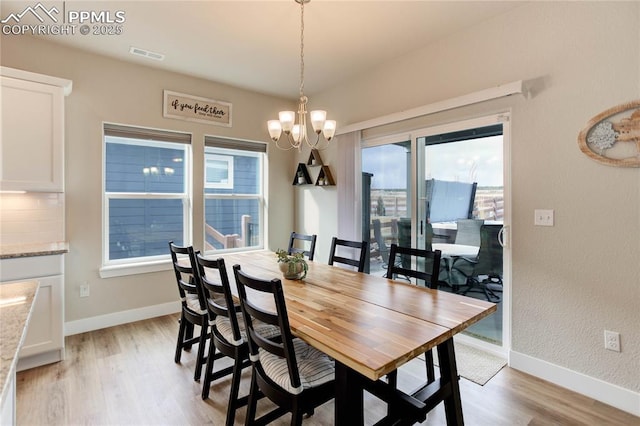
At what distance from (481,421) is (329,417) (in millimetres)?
924

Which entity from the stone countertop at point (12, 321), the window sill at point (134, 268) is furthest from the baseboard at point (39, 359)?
the stone countertop at point (12, 321)

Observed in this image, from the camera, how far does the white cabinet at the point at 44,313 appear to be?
2.46 meters

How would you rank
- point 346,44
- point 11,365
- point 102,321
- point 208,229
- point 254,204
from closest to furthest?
point 11,365
point 346,44
point 102,321
point 208,229
point 254,204

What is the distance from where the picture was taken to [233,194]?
4.38m

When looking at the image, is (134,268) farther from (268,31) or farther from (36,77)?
(268,31)

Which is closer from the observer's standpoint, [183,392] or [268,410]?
[268,410]

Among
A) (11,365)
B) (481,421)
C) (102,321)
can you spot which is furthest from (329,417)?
(102,321)

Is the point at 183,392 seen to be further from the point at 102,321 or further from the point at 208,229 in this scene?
the point at 208,229

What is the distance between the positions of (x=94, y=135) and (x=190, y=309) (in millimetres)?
2190

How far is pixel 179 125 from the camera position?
12.4ft

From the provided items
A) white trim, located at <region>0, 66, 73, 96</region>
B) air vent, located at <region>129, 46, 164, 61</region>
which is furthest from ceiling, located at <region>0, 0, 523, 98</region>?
white trim, located at <region>0, 66, 73, 96</region>

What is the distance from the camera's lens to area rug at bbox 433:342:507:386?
2.40 meters

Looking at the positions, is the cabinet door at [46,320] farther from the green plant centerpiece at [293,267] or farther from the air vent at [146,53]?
the air vent at [146,53]

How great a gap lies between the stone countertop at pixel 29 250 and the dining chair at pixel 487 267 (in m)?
3.53
